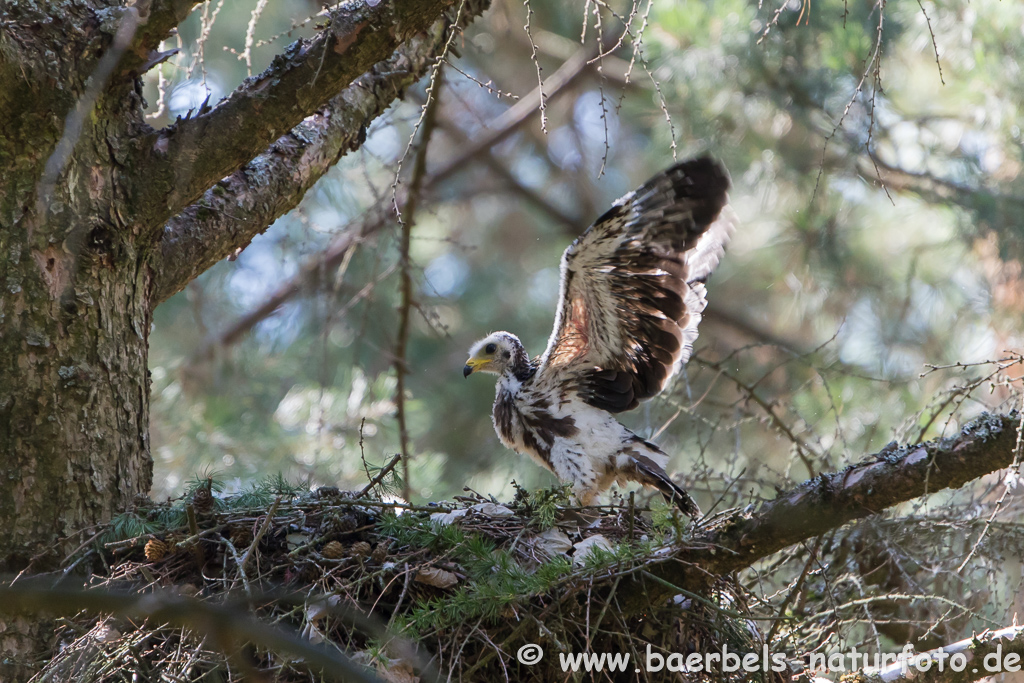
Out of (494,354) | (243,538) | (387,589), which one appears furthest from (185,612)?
(494,354)

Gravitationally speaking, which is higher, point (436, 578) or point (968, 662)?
point (436, 578)

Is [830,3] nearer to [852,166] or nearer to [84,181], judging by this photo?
[852,166]

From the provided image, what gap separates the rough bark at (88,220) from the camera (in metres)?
2.60

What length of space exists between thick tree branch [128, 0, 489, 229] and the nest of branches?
2.97ft

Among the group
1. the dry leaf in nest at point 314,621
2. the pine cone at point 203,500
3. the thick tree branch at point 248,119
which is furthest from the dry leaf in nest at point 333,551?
the thick tree branch at point 248,119

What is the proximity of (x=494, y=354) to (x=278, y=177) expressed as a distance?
1521 mm

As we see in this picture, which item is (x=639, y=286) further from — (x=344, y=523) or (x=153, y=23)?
(x=153, y=23)

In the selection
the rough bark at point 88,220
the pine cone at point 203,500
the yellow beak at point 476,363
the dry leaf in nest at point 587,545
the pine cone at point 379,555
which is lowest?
the pine cone at point 379,555

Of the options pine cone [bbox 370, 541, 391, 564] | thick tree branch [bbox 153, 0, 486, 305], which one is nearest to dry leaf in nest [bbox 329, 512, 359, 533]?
pine cone [bbox 370, 541, 391, 564]

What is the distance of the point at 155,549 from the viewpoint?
2594 mm

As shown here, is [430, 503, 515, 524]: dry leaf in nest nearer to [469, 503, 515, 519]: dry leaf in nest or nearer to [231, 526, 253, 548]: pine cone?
[469, 503, 515, 519]: dry leaf in nest

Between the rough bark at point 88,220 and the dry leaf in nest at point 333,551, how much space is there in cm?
65

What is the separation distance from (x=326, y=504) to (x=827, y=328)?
17.5 feet

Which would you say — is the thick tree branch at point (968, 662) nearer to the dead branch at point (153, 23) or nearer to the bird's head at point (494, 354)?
the bird's head at point (494, 354)
